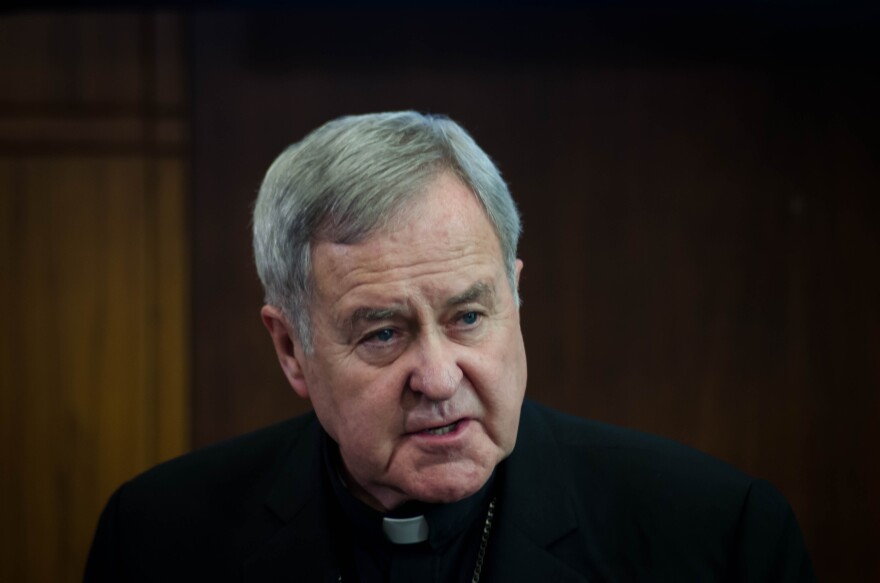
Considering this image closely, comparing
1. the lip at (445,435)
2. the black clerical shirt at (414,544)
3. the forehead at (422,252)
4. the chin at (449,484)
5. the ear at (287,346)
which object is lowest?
the black clerical shirt at (414,544)

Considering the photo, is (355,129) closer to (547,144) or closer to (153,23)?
(547,144)

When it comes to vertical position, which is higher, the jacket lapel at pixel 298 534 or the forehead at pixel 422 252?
the forehead at pixel 422 252

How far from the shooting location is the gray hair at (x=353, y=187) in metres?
1.66

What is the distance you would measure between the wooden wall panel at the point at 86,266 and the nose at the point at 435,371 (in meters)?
1.69

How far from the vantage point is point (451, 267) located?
1653mm

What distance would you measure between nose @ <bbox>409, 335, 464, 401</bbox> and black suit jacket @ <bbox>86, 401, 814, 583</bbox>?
0.33 meters

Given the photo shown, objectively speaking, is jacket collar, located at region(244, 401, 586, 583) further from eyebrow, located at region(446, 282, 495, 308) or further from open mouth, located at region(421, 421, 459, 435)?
eyebrow, located at region(446, 282, 495, 308)

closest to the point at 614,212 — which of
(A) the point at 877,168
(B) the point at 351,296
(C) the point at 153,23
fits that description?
(A) the point at 877,168

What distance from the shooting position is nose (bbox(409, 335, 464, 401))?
163cm

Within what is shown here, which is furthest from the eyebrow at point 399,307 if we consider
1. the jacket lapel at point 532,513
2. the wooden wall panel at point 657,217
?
the wooden wall panel at point 657,217

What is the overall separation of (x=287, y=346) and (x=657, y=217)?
153 centimetres

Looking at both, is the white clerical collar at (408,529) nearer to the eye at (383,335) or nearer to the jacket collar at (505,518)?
the jacket collar at (505,518)

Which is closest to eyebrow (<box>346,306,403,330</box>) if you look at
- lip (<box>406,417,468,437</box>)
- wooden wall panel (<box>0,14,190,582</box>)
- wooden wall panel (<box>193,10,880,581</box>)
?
lip (<box>406,417,468,437</box>)

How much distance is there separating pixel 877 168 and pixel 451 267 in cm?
193
